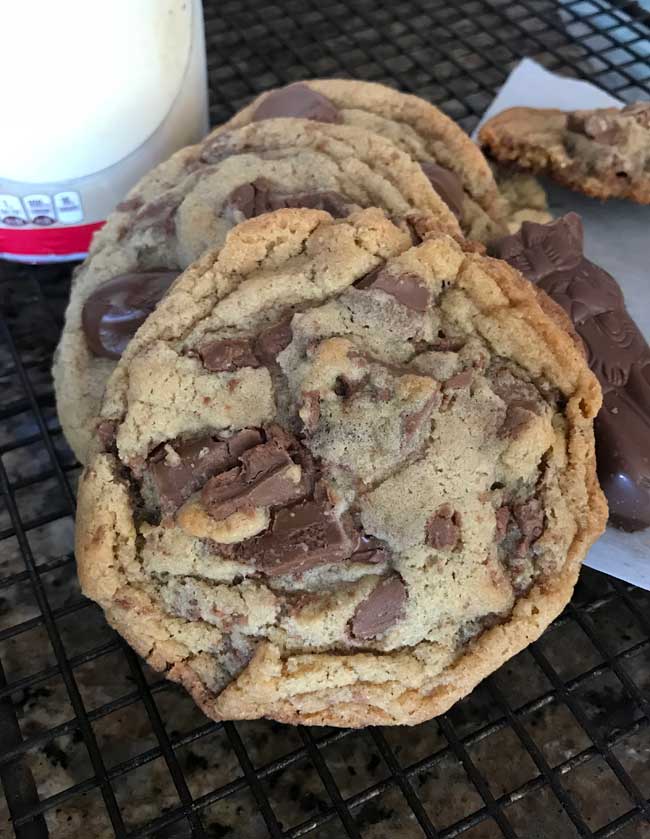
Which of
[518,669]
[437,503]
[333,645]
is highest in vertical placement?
[437,503]

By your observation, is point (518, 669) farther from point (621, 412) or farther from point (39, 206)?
point (39, 206)

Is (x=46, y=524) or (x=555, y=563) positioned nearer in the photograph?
(x=555, y=563)

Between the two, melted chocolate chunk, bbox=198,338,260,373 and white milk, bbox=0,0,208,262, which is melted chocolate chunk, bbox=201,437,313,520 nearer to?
melted chocolate chunk, bbox=198,338,260,373

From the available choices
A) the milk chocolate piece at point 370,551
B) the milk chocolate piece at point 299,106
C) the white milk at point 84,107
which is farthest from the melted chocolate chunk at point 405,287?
the white milk at point 84,107

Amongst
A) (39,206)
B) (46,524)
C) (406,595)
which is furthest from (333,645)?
(39,206)

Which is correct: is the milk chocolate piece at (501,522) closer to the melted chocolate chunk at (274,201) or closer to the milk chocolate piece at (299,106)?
the melted chocolate chunk at (274,201)

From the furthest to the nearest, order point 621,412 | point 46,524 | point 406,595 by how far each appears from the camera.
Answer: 1. point 46,524
2. point 621,412
3. point 406,595
